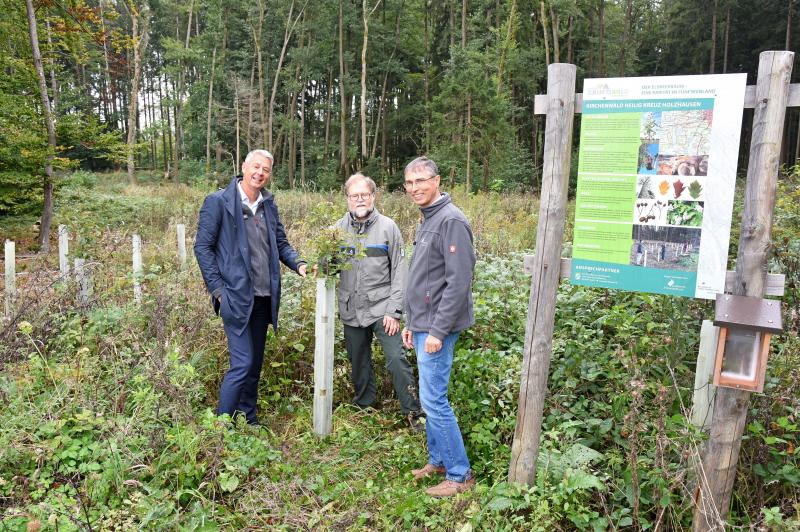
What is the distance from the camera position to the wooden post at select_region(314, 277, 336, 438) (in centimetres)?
422

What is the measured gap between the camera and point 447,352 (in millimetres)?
3479

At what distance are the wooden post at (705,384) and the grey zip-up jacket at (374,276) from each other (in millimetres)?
2104

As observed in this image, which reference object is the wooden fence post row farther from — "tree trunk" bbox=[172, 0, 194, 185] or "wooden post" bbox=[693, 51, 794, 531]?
"tree trunk" bbox=[172, 0, 194, 185]

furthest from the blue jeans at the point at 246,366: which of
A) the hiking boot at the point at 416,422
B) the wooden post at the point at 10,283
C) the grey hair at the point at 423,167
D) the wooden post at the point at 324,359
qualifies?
the wooden post at the point at 10,283

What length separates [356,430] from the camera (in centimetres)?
426

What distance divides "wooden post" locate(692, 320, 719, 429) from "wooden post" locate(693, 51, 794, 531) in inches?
8.6

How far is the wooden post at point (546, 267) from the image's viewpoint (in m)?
3.00

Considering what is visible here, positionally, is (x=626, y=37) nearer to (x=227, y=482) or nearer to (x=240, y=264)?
(x=240, y=264)

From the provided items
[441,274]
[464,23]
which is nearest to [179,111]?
[464,23]

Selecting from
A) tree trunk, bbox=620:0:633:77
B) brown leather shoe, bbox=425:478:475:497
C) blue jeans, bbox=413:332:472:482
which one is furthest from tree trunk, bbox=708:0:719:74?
brown leather shoe, bbox=425:478:475:497

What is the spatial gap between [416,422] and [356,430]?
480 millimetres

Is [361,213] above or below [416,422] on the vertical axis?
above

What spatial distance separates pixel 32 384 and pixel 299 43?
31930mm

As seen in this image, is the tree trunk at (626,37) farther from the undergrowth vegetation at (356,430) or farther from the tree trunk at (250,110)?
the undergrowth vegetation at (356,430)
